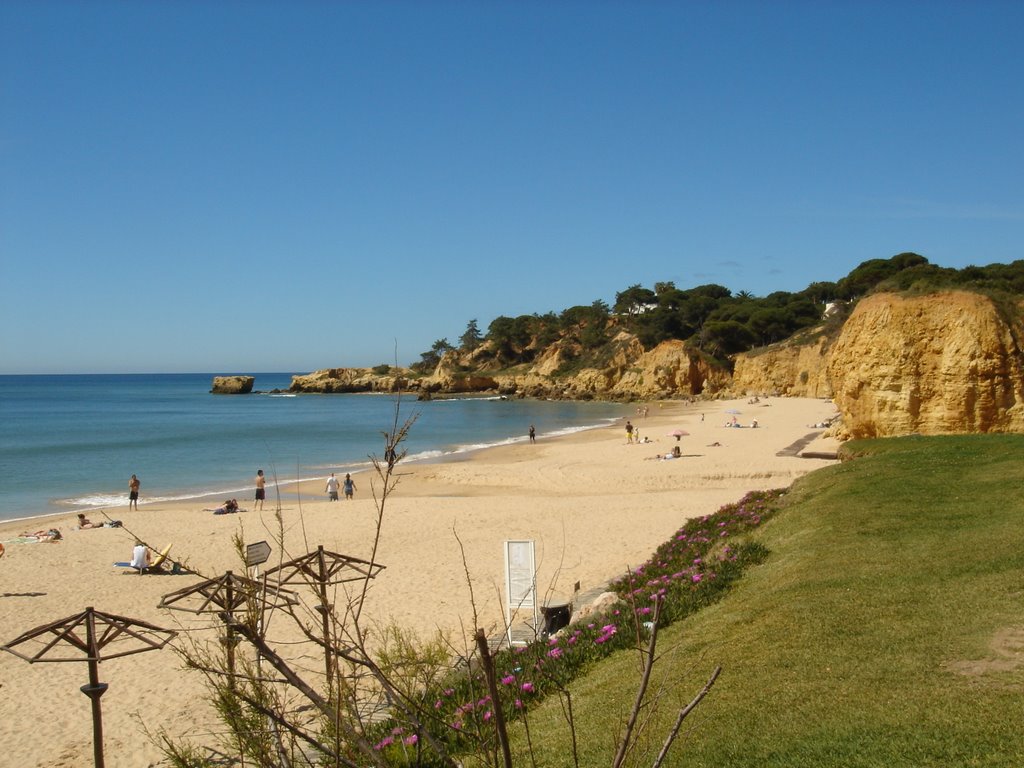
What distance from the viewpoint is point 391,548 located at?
17.7m

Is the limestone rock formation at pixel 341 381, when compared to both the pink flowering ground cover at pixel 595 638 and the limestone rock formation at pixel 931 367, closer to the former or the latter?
the limestone rock formation at pixel 931 367

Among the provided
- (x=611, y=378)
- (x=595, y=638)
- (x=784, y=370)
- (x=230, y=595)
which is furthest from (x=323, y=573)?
(x=611, y=378)

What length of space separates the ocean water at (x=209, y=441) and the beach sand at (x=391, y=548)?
3.15 metres

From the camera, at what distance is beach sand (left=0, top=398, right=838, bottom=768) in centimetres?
930

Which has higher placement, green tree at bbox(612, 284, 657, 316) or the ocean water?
green tree at bbox(612, 284, 657, 316)

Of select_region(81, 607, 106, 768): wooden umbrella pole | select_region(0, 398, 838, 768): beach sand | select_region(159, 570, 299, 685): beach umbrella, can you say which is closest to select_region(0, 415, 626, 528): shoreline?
select_region(0, 398, 838, 768): beach sand

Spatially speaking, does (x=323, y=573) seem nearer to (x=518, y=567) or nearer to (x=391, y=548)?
(x=518, y=567)

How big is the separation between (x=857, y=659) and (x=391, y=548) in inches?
521

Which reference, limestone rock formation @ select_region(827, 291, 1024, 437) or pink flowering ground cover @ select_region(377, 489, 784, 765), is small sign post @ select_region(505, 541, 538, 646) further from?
limestone rock formation @ select_region(827, 291, 1024, 437)

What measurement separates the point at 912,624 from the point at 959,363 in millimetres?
16466

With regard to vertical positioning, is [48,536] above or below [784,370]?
below

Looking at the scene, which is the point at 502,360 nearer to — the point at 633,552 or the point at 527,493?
the point at 527,493

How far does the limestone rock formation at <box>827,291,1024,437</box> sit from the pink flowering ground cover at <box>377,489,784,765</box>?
10.3 metres

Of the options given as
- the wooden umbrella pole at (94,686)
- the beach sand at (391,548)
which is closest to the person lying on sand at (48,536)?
the beach sand at (391,548)
